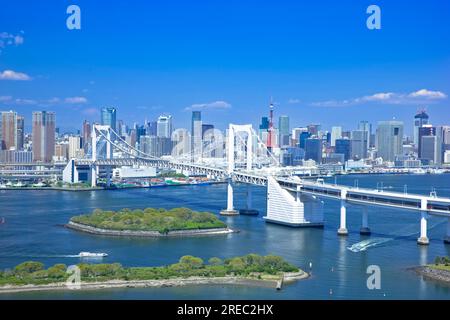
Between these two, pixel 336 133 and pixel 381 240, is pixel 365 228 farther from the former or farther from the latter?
pixel 336 133

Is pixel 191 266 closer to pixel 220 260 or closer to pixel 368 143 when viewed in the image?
pixel 220 260

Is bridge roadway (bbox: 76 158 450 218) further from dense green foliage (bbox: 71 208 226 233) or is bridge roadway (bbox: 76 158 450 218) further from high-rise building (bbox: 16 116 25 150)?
high-rise building (bbox: 16 116 25 150)

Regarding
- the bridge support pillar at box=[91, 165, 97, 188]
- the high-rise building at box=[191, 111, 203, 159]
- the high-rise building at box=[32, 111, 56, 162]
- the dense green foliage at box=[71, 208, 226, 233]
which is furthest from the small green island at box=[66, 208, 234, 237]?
the high-rise building at box=[191, 111, 203, 159]

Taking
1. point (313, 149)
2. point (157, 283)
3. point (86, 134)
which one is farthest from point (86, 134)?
point (157, 283)

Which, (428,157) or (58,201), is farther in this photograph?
(428,157)
